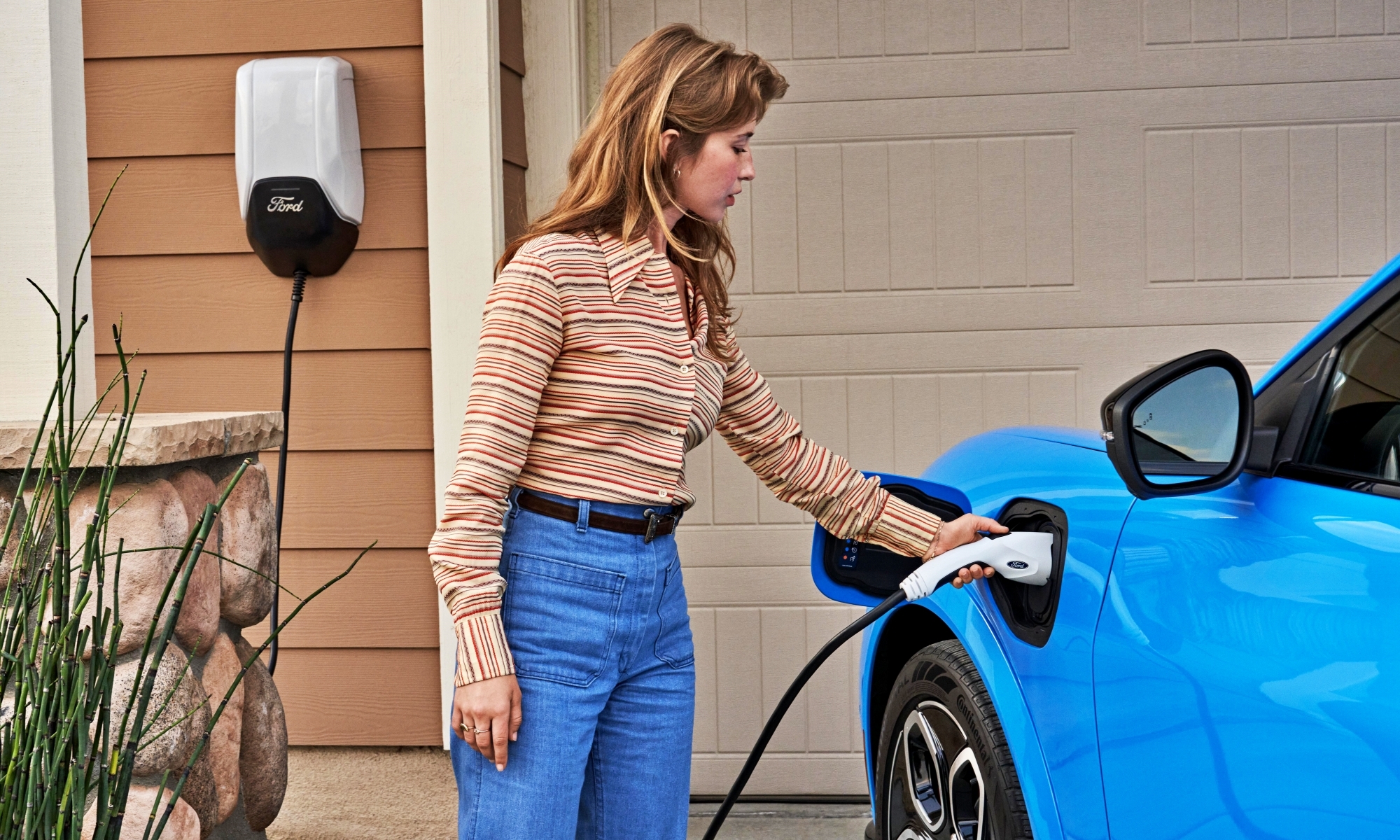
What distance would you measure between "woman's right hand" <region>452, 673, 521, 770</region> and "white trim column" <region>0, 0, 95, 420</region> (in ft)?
3.21

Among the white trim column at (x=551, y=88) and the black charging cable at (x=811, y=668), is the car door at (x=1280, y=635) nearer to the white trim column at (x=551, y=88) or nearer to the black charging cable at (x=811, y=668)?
the black charging cable at (x=811, y=668)

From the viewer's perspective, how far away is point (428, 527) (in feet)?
11.1

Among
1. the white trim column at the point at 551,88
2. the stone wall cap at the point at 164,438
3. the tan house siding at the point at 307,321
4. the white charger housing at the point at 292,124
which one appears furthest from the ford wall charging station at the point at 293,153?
the stone wall cap at the point at 164,438

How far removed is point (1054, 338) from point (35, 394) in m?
2.79

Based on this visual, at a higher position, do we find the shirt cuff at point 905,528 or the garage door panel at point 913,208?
the garage door panel at point 913,208

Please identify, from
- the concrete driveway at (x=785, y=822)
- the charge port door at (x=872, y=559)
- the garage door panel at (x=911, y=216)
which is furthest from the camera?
the garage door panel at (x=911, y=216)

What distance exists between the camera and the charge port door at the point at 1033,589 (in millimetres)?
1688

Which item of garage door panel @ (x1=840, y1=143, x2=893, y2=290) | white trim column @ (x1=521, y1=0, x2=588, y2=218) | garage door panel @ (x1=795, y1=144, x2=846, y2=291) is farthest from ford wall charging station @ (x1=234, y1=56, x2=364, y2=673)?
garage door panel @ (x1=840, y1=143, x2=893, y2=290)

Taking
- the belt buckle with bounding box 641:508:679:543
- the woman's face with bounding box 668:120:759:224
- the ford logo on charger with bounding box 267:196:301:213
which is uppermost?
the ford logo on charger with bounding box 267:196:301:213

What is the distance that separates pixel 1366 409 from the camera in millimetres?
1252

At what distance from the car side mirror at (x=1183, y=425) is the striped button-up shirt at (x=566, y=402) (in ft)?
1.97

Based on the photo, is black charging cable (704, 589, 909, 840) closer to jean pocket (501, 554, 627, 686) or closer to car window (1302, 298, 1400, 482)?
jean pocket (501, 554, 627, 686)

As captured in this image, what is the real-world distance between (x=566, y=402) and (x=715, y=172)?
0.41 meters

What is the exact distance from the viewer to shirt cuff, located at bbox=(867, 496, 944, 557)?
1.94 metres
